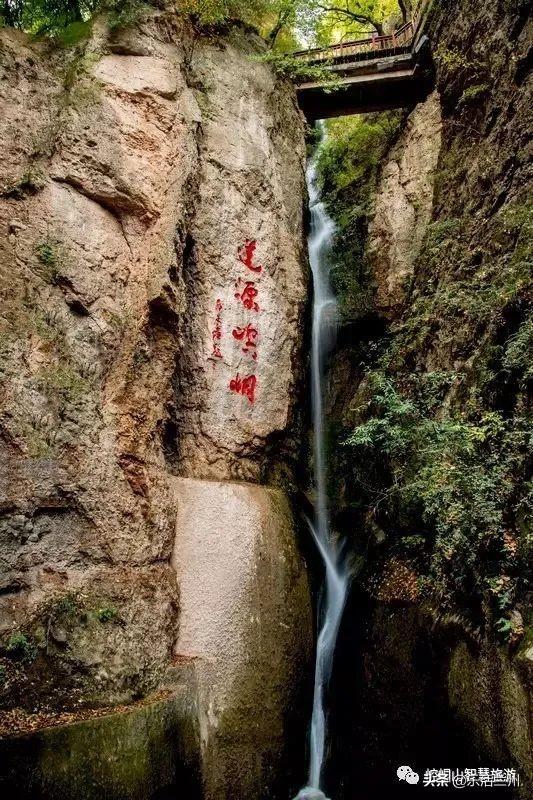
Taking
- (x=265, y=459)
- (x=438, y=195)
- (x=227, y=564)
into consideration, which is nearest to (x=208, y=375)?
(x=265, y=459)

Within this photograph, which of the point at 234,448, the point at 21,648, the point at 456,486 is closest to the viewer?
the point at 21,648

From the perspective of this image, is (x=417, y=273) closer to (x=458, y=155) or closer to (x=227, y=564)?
(x=458, y=155)

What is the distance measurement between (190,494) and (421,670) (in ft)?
12.9

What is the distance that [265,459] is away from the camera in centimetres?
862

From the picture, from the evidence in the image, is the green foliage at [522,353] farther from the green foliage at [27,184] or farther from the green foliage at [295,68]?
the green foliage at [295,68]

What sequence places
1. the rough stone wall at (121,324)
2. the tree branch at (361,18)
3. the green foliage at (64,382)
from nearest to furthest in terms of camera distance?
the rough stone wall at (121,324), the green foliage at (64,382), the tree branch at (361,18)

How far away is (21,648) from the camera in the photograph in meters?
5.33

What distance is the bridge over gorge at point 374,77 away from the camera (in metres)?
12.6

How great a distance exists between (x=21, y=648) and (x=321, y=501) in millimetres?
6628

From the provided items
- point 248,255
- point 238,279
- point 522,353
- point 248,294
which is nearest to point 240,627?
point 522,353

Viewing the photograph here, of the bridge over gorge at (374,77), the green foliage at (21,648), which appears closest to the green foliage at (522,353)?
the green foliage at (21,648)

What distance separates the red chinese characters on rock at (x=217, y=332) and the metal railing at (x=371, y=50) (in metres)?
7.53

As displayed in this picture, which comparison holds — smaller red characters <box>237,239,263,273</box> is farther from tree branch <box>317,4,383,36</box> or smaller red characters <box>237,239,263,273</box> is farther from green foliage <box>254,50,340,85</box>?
tree branch <box>317,4,383,36</box>

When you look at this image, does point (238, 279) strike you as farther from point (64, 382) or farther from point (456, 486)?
point (456, 486)
